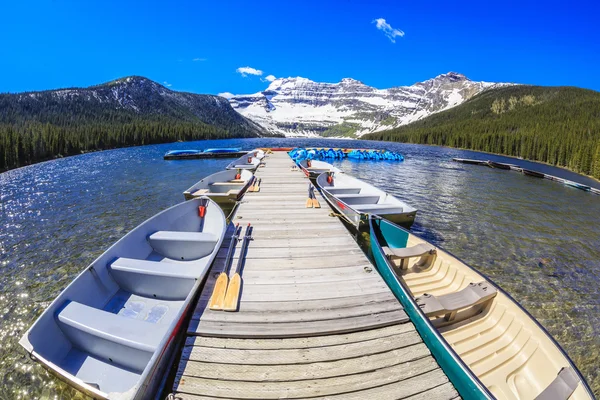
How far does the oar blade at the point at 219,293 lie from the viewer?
596 cm

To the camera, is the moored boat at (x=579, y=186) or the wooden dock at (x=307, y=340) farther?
the moored boat at (x=579, y=186)

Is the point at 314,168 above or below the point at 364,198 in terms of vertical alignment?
above

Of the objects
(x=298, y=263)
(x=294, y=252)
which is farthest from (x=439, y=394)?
(x=294, y=252)

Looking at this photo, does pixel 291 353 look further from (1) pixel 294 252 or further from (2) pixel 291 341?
(1) pixel 294 252

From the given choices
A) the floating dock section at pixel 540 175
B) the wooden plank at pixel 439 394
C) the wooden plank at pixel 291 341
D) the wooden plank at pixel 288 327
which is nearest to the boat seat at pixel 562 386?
the wooden plank at pixel 439 394

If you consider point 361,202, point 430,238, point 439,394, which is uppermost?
point 361,202

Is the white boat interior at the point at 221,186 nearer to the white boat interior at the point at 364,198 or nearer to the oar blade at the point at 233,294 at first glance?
the white boat interior at the point at 364,198

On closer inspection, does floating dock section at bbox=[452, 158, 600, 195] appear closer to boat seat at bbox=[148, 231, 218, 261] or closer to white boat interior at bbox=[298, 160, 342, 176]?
white boat interior at bbox=[298, 160, 342, 176]

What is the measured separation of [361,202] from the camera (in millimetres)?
15773

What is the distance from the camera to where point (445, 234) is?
1505cm

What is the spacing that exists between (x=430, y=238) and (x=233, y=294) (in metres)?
11.7

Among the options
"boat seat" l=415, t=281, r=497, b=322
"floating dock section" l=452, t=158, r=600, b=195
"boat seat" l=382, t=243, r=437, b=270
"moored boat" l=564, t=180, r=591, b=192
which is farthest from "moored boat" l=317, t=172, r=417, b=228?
"moored boat" l=564, t=180, r=591, b=192

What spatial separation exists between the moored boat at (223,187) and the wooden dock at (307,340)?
24.5ft

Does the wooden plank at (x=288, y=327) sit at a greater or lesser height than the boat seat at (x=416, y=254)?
lesser
